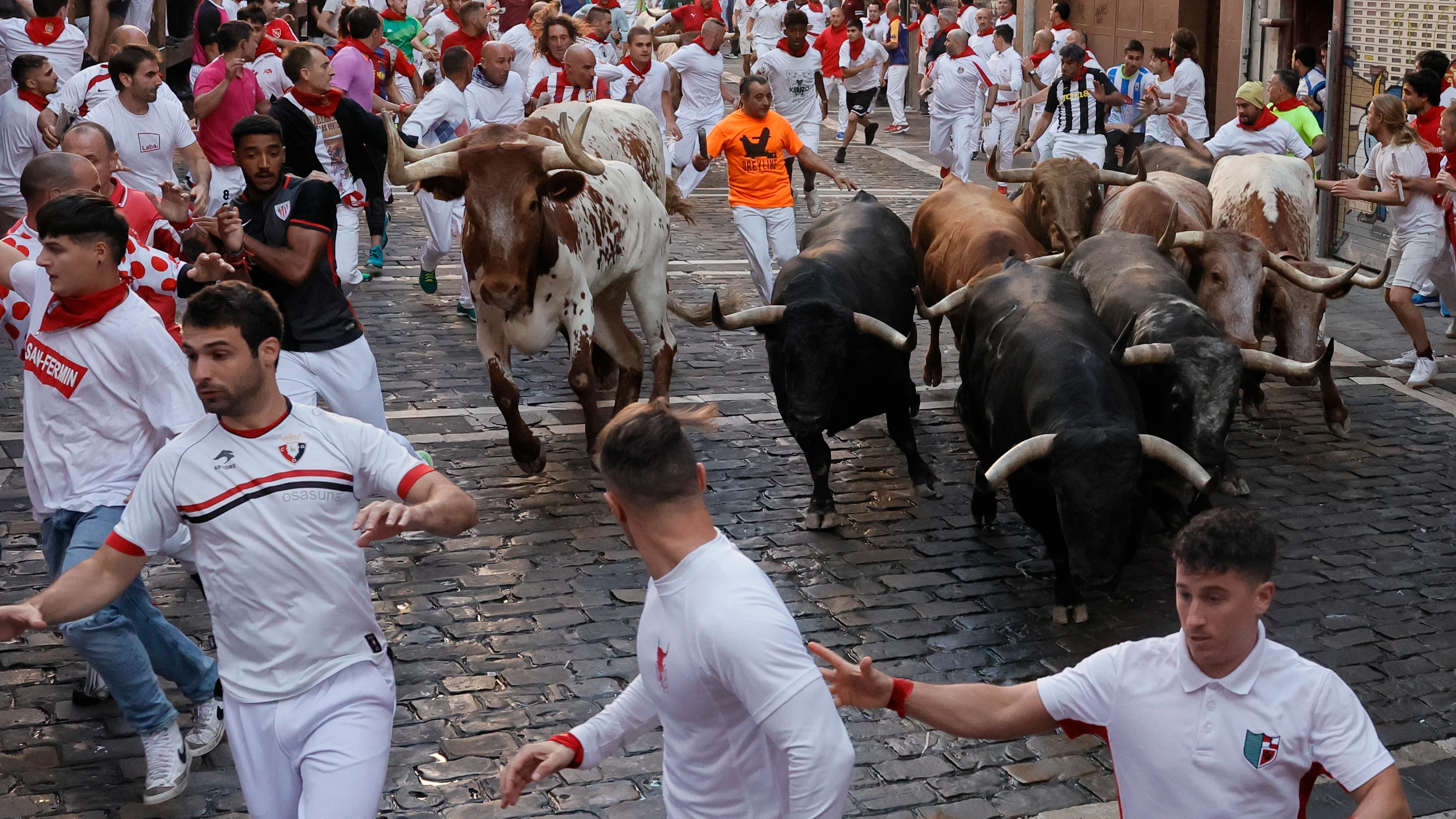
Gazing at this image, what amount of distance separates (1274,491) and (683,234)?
950 centimetres

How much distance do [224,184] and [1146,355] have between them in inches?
309

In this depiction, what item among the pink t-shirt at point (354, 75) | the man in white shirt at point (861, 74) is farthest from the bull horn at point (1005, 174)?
the man in white shirt at point (861, 74)

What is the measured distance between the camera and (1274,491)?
29.7ft

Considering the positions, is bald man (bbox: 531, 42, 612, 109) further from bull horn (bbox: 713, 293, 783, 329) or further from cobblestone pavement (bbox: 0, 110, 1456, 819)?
bull horn (bbox: 713, 293, 783, 329)

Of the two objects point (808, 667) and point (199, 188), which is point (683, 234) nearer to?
point (199, 188)

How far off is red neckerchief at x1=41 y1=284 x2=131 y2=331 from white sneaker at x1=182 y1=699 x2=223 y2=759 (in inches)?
61.2

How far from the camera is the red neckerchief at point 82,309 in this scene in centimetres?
523

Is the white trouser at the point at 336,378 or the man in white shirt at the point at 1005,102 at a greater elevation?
the white trouser at the point at 336,378

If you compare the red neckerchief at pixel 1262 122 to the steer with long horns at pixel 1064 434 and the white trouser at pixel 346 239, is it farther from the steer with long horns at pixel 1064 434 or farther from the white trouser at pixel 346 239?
the white trouser at pixel 346 239

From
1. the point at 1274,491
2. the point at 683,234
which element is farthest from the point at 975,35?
the point at 1274,491

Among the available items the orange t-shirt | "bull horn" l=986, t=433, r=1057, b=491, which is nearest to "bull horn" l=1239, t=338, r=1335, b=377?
"bull horn" l=986, t=433, r=1057, b=491

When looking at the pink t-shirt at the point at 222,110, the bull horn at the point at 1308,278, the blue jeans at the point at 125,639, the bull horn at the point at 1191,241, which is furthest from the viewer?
the pink t-shirt at the point at 222,110

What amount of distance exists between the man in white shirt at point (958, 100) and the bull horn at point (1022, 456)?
1198 centimetres

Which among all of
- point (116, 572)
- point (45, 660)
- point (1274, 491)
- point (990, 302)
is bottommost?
point (1274, 491)
